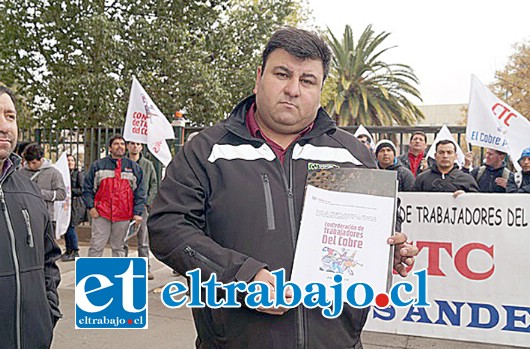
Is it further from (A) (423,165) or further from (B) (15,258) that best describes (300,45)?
(A) (423,165)

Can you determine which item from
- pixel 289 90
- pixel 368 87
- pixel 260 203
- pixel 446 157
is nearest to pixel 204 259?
pixel 260 203

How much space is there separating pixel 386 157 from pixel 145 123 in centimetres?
364

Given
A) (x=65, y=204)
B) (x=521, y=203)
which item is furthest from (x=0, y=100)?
(x=65, y=204)

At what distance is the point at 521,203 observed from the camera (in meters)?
5.40

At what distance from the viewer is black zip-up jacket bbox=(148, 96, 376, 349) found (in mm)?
2025

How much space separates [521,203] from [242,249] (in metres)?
4.14

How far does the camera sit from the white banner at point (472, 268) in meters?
5.36

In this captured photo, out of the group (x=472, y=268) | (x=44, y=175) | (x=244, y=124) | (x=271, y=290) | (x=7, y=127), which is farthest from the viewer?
(x=44, y=175)

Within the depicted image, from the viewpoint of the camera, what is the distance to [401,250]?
2105mm

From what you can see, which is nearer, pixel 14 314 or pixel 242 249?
Result: pixel 242 249

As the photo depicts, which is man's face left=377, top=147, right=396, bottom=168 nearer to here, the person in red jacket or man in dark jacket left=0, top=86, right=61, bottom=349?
the person in red jacket

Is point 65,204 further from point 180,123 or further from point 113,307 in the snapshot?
point 113,307

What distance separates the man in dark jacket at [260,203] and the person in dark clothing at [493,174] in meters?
5.34

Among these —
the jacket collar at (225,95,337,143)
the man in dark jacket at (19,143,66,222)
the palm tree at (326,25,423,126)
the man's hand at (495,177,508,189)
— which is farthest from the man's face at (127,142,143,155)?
the palm tree at (326,25,423,126)
